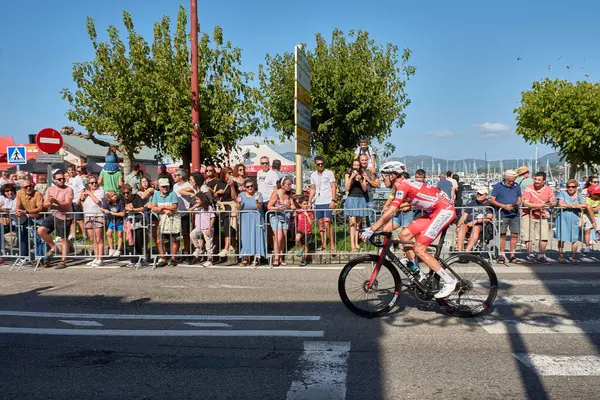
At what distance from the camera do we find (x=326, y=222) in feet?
37.1

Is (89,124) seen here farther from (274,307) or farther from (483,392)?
(483,392)

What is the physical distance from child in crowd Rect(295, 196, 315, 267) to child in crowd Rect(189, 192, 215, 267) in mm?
1734

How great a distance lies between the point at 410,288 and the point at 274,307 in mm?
1838

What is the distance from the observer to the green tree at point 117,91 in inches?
750

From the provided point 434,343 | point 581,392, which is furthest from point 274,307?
point 581,392

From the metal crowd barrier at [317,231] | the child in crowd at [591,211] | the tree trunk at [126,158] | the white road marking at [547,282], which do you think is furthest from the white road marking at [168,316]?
the tree trunk at [126,158]

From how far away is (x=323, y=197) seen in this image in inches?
458

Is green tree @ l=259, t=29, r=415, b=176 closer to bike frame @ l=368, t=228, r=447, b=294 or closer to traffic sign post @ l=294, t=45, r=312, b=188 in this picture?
traffic sign post @ l=294, t=45, r=312, b=188

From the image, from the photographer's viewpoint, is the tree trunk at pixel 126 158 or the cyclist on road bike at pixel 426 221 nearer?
the cyclist on road bike at pixel 426 221

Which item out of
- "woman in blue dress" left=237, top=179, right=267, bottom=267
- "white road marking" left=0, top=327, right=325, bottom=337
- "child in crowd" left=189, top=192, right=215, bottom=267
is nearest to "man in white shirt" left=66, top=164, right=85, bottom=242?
"child in crowd" left=189, top=192, right=215, bottom=267

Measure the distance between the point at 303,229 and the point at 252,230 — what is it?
1.01 metres

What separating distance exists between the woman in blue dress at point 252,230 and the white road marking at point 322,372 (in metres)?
5.27

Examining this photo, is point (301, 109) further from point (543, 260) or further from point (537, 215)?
point (543, 260)

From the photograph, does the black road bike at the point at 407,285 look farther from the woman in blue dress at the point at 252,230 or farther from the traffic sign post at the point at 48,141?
the traffic sign post at the point at 48,141
